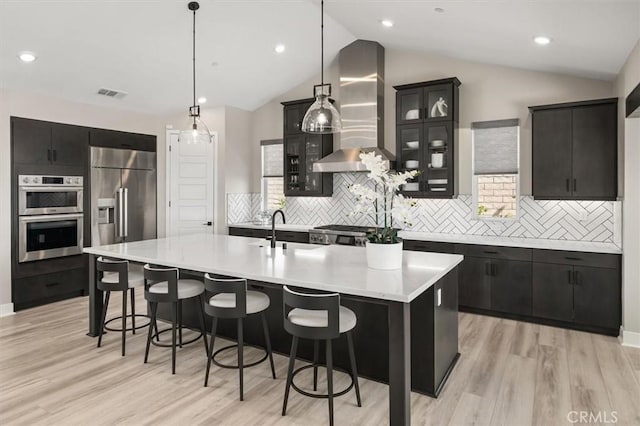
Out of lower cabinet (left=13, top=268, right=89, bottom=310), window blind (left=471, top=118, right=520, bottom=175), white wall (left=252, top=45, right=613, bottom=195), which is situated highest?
white wall (left=252, top=45, right=613, bottom=195)

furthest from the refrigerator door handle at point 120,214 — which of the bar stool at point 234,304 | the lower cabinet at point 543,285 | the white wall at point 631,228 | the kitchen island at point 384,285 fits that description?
the white wall at point 631,228

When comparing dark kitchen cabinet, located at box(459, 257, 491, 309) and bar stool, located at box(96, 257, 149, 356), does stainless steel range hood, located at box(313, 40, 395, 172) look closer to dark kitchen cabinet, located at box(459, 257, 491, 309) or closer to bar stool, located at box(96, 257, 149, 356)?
dark kitchen cabinet, located at box(459, 257, 491, 309)

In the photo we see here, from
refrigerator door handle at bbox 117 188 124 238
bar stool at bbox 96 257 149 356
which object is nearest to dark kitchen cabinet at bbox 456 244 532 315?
bar stool at bbox 96 257 149 356

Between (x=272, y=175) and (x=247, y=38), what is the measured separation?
2.56 m

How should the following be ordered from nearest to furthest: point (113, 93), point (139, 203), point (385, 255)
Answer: point (385, 255)
point (113, 93)
point (139, 203)

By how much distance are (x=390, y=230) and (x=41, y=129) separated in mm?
4811

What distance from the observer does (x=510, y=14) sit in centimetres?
346

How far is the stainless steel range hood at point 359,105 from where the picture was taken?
19.3ft

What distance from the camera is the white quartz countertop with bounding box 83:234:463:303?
255cm

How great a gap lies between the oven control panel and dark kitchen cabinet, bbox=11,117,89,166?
6.9 inches

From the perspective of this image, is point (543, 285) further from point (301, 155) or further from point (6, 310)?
point (6, 310)

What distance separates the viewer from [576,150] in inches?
177

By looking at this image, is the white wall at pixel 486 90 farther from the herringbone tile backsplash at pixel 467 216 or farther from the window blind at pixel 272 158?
the window blind at pixel 272 158

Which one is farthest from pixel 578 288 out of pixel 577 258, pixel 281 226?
pixel 281 226
